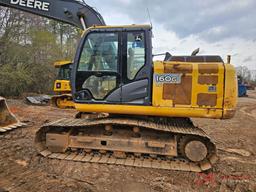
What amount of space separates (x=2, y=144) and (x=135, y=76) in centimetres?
341

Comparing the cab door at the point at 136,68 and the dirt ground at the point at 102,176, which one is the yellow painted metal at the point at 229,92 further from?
the cab door at the point at 136,68

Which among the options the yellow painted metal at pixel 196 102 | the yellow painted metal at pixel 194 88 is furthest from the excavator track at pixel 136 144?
the yellow painted metal at pixel 194 88

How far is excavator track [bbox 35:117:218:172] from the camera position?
403cm

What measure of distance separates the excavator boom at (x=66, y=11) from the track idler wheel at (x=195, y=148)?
335 centimetres

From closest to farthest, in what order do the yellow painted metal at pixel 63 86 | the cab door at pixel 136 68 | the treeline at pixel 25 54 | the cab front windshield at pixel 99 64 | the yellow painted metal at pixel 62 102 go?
the cab door at pixel 136 68 → the cab front windshield at pixel 99 64 → the yellow painted metal at pixel 62 102 → the yellow painted metal at pixel 63 86 → the treeline at pixel 25 54

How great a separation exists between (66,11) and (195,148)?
4095mm

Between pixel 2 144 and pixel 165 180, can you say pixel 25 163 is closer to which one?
pixel 2 144

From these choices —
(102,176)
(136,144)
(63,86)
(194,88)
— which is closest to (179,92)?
(194,88)

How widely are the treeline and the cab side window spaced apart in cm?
1428

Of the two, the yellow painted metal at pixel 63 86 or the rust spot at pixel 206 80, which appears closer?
the rust spot at pixel 206 80

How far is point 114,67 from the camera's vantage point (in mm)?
4227

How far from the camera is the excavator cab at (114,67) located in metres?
4.16

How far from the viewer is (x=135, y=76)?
13.7 feet

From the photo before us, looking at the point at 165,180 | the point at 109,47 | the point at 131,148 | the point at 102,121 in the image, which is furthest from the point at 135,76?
the point at 165,180
